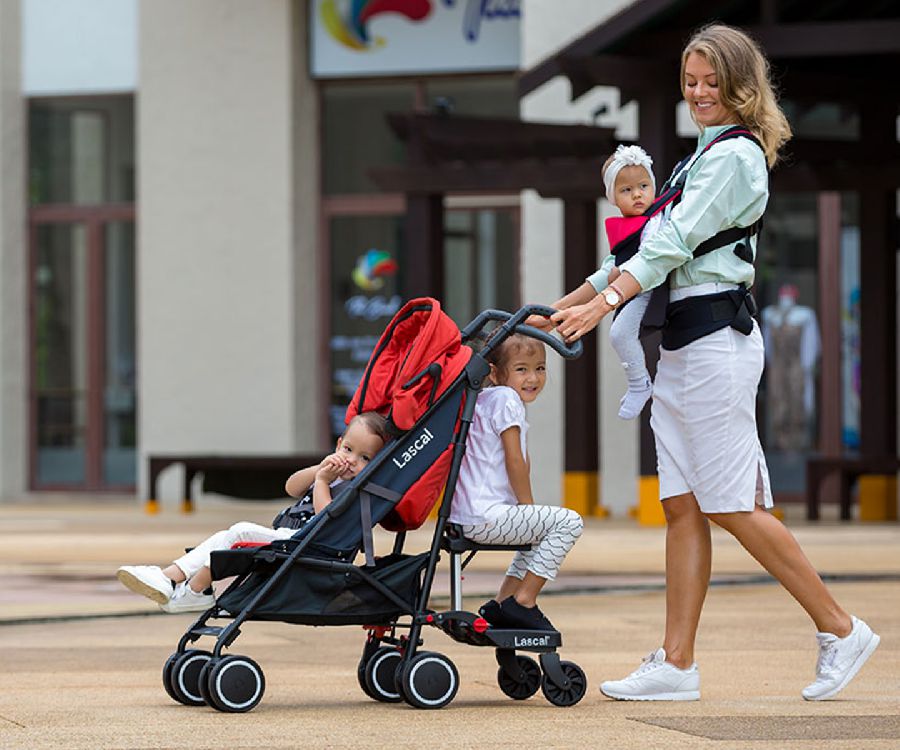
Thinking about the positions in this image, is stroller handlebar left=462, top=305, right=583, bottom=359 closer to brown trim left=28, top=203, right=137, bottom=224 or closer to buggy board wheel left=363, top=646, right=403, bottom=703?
buggy board wheel left=363, top=646, right=403, bottom=703

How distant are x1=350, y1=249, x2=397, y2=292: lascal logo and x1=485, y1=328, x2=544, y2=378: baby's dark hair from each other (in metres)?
16.0

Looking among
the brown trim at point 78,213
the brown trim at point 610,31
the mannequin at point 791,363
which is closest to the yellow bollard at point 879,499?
the mannequin at point 791,363

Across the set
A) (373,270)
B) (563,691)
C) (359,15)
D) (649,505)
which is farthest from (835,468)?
(563,691)

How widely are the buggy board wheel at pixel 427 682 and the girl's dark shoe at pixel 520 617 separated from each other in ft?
0.75

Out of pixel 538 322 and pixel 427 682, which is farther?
pixel 538 322

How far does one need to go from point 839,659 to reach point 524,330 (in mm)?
1253

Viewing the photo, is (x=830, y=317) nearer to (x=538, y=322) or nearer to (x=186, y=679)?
(x=538, y=322)

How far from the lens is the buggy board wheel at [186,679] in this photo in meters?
6.15

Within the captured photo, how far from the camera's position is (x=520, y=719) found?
19.1ft

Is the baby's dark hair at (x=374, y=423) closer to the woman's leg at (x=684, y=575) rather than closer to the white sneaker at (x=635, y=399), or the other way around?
the white sneaker at (x=635, y=399)

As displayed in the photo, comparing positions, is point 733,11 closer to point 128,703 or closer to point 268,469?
point 268,469

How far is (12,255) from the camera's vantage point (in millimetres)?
23703

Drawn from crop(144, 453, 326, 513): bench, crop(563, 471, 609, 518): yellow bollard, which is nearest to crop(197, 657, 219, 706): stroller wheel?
crop(563, 471, 609, 518): yellow bollard

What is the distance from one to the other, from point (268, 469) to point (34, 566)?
7279 millimetres
